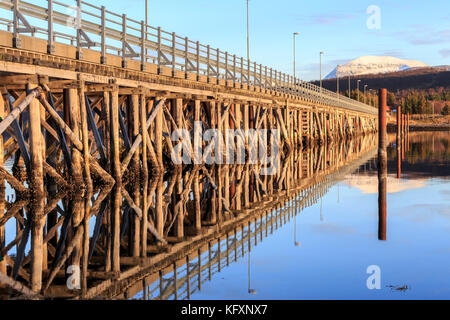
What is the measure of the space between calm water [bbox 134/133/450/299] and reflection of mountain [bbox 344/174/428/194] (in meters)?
2.17

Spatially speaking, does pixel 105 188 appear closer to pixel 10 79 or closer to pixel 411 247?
pixel 10 79

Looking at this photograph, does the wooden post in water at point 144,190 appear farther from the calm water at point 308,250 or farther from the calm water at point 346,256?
the calm water at point 346,256

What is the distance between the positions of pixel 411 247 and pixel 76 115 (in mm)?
8893

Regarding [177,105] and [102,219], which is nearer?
[102,219]

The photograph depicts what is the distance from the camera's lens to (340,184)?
71.8 feet

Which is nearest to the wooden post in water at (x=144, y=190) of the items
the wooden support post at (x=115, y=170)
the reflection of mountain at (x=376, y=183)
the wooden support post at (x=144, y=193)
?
the wooden support post at (x=144, y=193)

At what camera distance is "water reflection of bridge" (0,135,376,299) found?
8.32 meters

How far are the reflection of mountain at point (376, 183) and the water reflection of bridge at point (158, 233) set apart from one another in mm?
1515

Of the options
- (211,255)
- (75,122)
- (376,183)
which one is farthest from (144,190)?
(376,183)

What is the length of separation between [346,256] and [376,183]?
490 inches

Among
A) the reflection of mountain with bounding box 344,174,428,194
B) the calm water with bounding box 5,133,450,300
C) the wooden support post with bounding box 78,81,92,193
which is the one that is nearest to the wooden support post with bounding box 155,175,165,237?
the calm water with bounding box 5,133,450,300

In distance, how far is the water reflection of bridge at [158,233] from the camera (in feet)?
27.3
